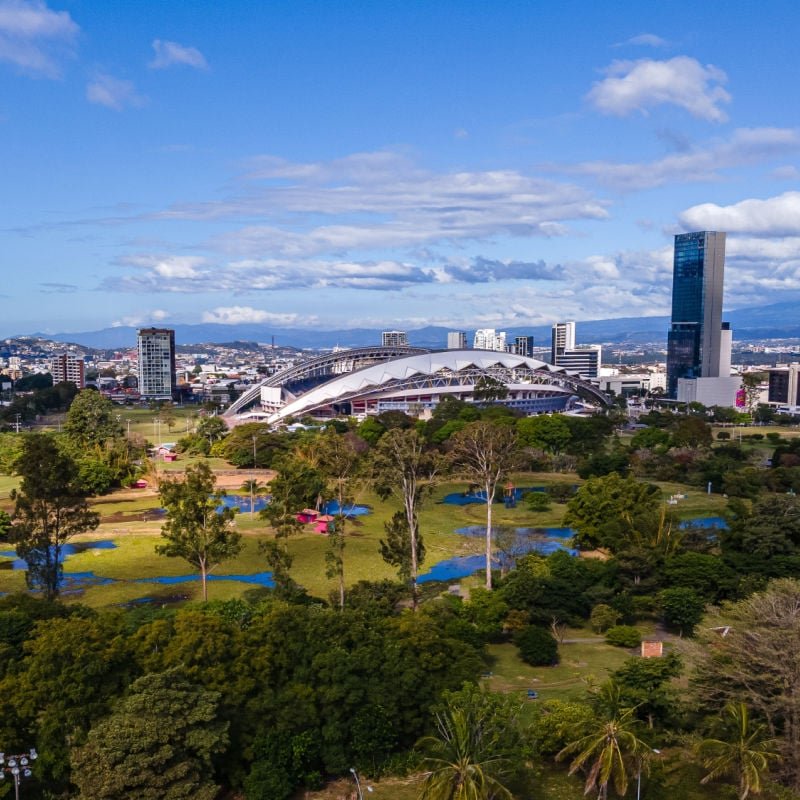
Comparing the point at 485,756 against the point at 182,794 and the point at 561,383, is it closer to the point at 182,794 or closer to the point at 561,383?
the point at 182,794

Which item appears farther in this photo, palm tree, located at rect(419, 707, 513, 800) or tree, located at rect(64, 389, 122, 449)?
tree, located at rect(64, 389, 122, 449)

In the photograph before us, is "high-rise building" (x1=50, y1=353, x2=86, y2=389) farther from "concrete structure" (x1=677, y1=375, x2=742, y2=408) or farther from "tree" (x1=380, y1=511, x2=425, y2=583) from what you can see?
"tree" (x1=380, y1=511, x2=425, y2=583)

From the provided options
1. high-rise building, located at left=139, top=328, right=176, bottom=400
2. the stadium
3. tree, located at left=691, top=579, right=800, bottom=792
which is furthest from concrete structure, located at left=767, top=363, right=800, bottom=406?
tree, located at left=691, top=579, right=800, bottom=792

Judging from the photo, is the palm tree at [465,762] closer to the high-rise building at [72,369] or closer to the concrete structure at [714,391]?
the concrete structure at [714,391]

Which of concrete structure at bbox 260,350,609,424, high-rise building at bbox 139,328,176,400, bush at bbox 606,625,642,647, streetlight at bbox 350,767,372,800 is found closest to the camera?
streetlight at bbox 350,767,372,800

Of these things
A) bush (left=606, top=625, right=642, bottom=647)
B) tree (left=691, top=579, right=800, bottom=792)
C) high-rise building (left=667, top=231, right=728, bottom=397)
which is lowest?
bush (left=606, top=625, right=642, bottom=647)

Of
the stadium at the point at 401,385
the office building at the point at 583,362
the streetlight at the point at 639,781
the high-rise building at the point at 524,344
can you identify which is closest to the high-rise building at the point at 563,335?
the high-rise building at the point at 524,344

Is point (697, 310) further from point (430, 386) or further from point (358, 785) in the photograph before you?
point (358, 785)
